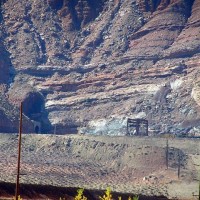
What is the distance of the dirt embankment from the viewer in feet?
167

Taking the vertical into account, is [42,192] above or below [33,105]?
below

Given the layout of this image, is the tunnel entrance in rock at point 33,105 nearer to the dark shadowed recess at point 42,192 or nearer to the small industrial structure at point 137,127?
the small industrial structure at point 137,127

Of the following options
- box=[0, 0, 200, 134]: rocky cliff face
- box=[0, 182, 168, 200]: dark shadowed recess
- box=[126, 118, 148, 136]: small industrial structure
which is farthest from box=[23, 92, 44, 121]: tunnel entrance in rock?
box=[0, 182, 168, 200]: dark shadowed recess

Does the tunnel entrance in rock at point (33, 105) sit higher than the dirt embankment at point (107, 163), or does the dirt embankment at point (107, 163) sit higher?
the tunnel entrance in rock at point (33, 105)

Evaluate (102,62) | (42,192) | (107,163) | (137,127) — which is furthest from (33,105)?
(42,192)

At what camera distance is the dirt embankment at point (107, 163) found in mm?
50822

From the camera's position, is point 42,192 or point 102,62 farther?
point 102,62

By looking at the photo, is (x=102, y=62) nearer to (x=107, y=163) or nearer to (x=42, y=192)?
(x=107, y=163)

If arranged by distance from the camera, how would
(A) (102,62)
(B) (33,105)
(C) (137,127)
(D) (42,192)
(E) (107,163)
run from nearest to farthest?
1. (D) (42,192)
2. (E) (107,163)
3. (C) (137,127)
4. (B) (33,105)
5. (A) (102,62)

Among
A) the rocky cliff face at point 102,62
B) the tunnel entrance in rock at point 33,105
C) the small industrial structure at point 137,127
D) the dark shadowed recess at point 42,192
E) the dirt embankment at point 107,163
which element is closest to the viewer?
the dark shadowed recess at point 42,192

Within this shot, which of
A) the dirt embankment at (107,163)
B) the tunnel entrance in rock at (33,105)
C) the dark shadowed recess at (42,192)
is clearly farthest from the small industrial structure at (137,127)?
the dark shadowed recess at (42,192)

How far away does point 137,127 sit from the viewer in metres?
80.1

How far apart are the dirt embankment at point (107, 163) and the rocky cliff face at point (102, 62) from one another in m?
15.5

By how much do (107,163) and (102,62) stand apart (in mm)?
51490
